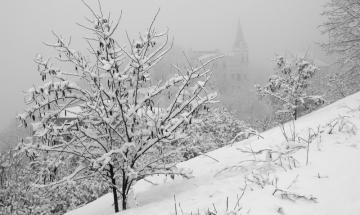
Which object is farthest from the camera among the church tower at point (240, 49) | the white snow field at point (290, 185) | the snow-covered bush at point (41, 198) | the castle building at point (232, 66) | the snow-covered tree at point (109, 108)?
the church tower at point (240, 49)

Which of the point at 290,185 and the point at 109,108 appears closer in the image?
the point at 290,185

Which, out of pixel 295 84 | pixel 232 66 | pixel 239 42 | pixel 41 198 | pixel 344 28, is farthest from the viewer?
pixel 239 42

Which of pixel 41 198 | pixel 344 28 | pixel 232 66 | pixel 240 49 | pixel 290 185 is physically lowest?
pixel 41 198

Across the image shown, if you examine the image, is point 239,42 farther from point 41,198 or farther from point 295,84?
point 41,198

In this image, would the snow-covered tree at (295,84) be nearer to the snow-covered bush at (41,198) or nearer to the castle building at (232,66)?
the snow-covered bush at (41,198)

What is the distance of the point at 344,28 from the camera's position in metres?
14.7

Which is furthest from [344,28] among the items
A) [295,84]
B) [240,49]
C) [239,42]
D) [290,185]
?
[239,42]

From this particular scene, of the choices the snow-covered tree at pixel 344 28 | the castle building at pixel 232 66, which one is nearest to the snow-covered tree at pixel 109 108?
the snow-covered tree at pixel 344 28

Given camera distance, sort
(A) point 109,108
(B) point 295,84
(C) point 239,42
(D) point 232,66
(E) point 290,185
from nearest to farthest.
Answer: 1. (E) point 290,185
2. (A) point 109,108
3. (B) point 295,84
4. (D) point 232,66
5. (C) point 239,42

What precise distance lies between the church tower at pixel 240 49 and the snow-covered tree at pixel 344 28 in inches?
3038

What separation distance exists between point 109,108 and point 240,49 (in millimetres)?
92506

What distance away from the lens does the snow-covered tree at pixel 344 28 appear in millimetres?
14219

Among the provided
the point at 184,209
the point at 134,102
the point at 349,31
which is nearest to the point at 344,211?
the point at 184,209

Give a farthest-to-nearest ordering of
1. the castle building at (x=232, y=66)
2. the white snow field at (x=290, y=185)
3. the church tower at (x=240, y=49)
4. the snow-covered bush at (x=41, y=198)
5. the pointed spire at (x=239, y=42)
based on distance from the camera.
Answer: the pointed spire at (x=239, y=42)
the church tower at (x=240, y=49)
the castle building at (x=232, y=66)
the snow-covered bush at (x=41, y=198)
the white snow field at (x=290, y=185)
